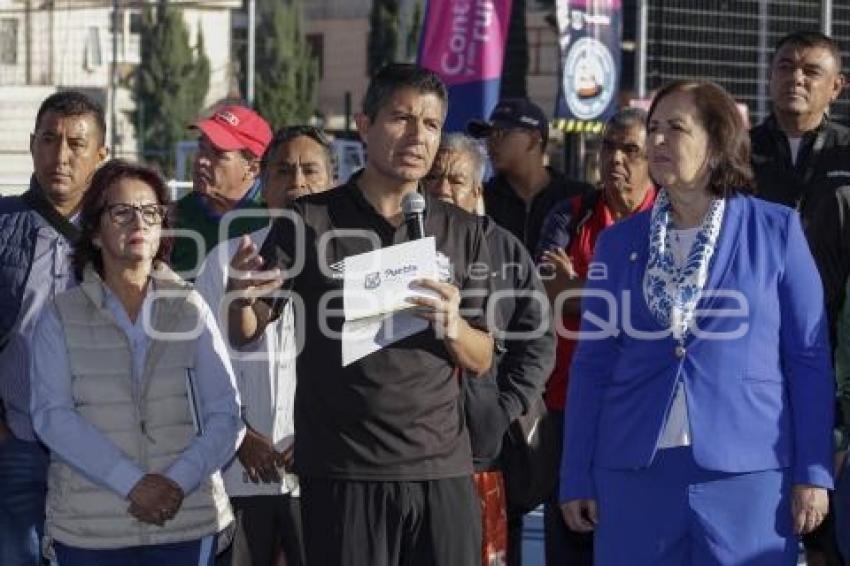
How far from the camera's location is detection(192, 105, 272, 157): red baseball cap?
23.2ft

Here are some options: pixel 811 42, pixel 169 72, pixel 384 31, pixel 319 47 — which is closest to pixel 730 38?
pixel 811 42

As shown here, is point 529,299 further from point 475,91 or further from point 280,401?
point 475,91

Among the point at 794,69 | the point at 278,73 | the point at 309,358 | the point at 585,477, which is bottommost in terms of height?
the point at 585,477

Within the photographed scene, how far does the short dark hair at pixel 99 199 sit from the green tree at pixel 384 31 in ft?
140

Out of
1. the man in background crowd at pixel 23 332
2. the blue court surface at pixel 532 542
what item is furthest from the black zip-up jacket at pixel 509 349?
the blue court surface at pixel 532 542

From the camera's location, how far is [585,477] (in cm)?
512

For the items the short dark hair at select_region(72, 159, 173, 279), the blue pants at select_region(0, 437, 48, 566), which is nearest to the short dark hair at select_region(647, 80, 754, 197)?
the short dark hair at select_region(72, 159, 173, 279)

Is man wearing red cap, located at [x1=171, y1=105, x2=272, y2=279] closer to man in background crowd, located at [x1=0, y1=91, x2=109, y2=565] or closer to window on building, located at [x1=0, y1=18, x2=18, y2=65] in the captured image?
man in background crowd, located at [x1=0, y1=91, x2=109, y2=565]

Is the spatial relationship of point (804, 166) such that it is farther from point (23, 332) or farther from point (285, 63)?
point (285, 63)

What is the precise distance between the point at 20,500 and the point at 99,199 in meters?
1.23

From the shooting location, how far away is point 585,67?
54.5 ft

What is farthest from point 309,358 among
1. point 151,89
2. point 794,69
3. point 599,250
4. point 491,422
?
Result: point 151,89

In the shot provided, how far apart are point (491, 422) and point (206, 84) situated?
44563 mm

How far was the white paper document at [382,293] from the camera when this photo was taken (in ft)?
15.6
